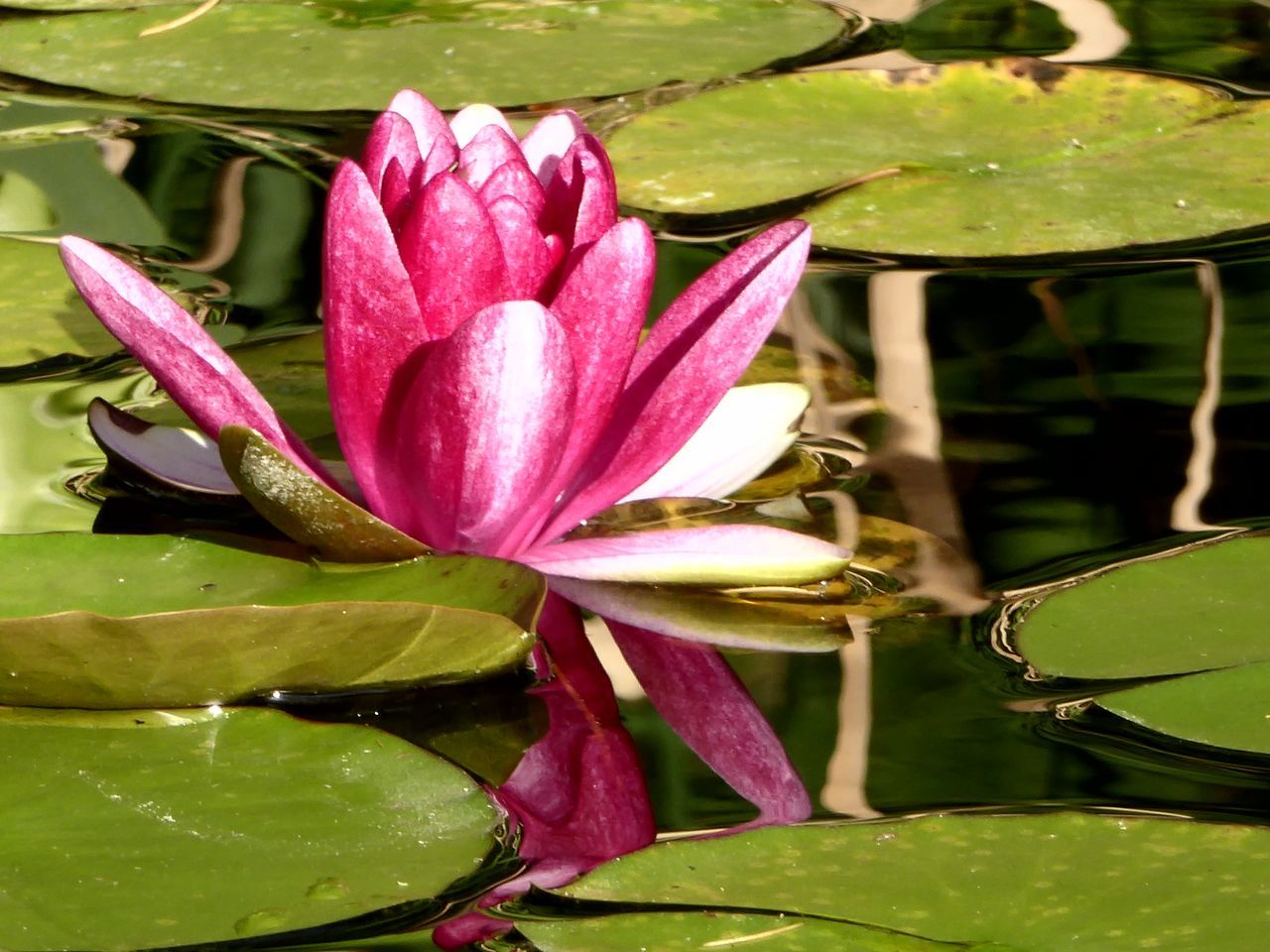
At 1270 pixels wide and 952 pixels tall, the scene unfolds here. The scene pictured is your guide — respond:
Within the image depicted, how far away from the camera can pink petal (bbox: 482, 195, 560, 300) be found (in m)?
1.17

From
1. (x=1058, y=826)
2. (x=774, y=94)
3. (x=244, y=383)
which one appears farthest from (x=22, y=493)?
(x=774, y=94)

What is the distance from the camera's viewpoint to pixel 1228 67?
2.68 metres

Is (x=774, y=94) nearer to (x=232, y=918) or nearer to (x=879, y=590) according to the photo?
(x=879, y=590)

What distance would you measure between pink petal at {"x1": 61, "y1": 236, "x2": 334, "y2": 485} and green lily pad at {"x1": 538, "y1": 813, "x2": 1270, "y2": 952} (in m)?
0.50

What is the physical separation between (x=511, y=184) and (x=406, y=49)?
1.48 meters

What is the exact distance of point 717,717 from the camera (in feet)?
3.69

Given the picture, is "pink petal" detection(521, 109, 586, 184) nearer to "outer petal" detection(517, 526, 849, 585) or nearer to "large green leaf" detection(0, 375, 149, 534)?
"outer petal" detection(517, 526, 849, 585)

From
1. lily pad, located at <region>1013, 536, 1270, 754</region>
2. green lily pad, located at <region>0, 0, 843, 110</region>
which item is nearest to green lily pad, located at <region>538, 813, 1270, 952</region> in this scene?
lily pad, located at <region>1013, 536, 1270, 754</region>

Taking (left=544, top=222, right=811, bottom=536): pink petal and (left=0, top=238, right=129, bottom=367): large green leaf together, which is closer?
(left=544, top=222, right=811, bottom=536): pink petal

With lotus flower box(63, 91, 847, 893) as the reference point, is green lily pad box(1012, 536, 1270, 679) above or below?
below

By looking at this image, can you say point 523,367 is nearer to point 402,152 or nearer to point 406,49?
point 402,152

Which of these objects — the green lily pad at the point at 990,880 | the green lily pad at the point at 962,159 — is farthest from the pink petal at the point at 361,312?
the green lily pad at the point at 962,159

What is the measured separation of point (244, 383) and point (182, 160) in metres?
1.17

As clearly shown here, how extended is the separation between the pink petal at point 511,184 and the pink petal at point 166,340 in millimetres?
230
